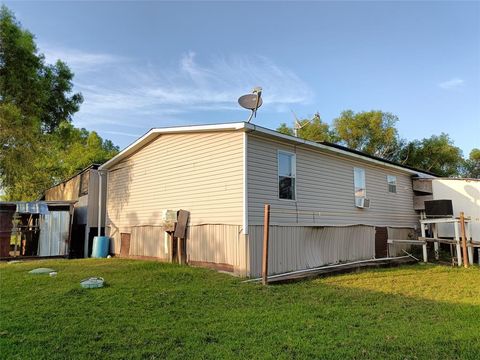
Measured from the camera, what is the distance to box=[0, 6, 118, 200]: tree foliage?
13734 millimetres

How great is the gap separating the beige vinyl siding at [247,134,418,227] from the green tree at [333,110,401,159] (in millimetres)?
16846

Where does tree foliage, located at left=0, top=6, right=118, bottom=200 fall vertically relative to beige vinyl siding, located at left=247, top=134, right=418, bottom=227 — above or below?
above

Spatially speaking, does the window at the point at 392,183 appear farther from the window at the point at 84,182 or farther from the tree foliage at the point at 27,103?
the tree foliage at the point at 27,103

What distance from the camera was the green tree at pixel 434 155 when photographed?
29594 mm

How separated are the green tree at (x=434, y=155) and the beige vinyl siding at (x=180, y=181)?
79.8 ft

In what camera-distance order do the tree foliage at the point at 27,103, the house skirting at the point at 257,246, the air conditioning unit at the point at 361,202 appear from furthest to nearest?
the tree foliage at the point at 27,103 < the air conditioning unit at the point at 361,202 < the house skirting at the point at 257,246

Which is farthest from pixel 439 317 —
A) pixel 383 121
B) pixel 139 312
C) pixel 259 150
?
pixel 383 121

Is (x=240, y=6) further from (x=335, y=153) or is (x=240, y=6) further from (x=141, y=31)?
(x=335, y=153)

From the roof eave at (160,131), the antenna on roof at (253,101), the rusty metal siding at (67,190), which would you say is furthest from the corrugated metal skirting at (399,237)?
the rusty metal siding at (67,190)

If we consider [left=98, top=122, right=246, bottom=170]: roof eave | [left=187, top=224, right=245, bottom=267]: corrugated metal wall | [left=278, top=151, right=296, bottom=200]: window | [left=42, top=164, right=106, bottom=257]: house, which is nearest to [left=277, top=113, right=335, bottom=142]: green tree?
[left=42, top=164, right=106, bottom=257]: house

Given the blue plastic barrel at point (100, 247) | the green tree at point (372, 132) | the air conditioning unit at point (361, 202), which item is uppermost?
the green tree at point (372, 132)

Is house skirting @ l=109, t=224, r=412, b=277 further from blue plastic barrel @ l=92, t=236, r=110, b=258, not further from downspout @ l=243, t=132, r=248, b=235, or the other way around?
blue plastic barrel @ l=92, t=236, r=110, b=258

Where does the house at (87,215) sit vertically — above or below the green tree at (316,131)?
below

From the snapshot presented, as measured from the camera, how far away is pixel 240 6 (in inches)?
473
